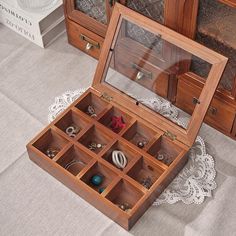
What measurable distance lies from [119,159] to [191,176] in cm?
20

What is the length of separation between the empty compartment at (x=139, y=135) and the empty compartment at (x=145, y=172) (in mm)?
60

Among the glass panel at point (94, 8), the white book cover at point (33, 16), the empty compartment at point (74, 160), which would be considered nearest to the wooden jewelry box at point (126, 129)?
the empty compartment at point (74, 160)

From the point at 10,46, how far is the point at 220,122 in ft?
2.42

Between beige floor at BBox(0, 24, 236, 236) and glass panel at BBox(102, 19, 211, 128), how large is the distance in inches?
5.3

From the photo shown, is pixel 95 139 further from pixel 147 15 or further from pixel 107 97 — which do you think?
pixel 147 15

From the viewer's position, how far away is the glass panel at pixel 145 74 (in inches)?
63.0

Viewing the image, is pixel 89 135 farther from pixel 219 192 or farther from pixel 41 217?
pixel 219 192

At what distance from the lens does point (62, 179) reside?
1541 millimetres

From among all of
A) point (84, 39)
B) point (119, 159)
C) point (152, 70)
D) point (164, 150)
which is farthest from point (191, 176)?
point (84, 39)

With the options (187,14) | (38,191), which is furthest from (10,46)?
(187,14)

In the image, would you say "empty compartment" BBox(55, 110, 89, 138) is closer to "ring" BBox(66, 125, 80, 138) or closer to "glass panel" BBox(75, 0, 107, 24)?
"ring" BBox(66, 125, 80, 138)

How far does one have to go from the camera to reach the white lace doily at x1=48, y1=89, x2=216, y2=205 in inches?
60.2

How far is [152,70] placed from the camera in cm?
163

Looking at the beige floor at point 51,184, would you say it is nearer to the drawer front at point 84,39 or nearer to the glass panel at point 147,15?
the drawer front at point 84,39
